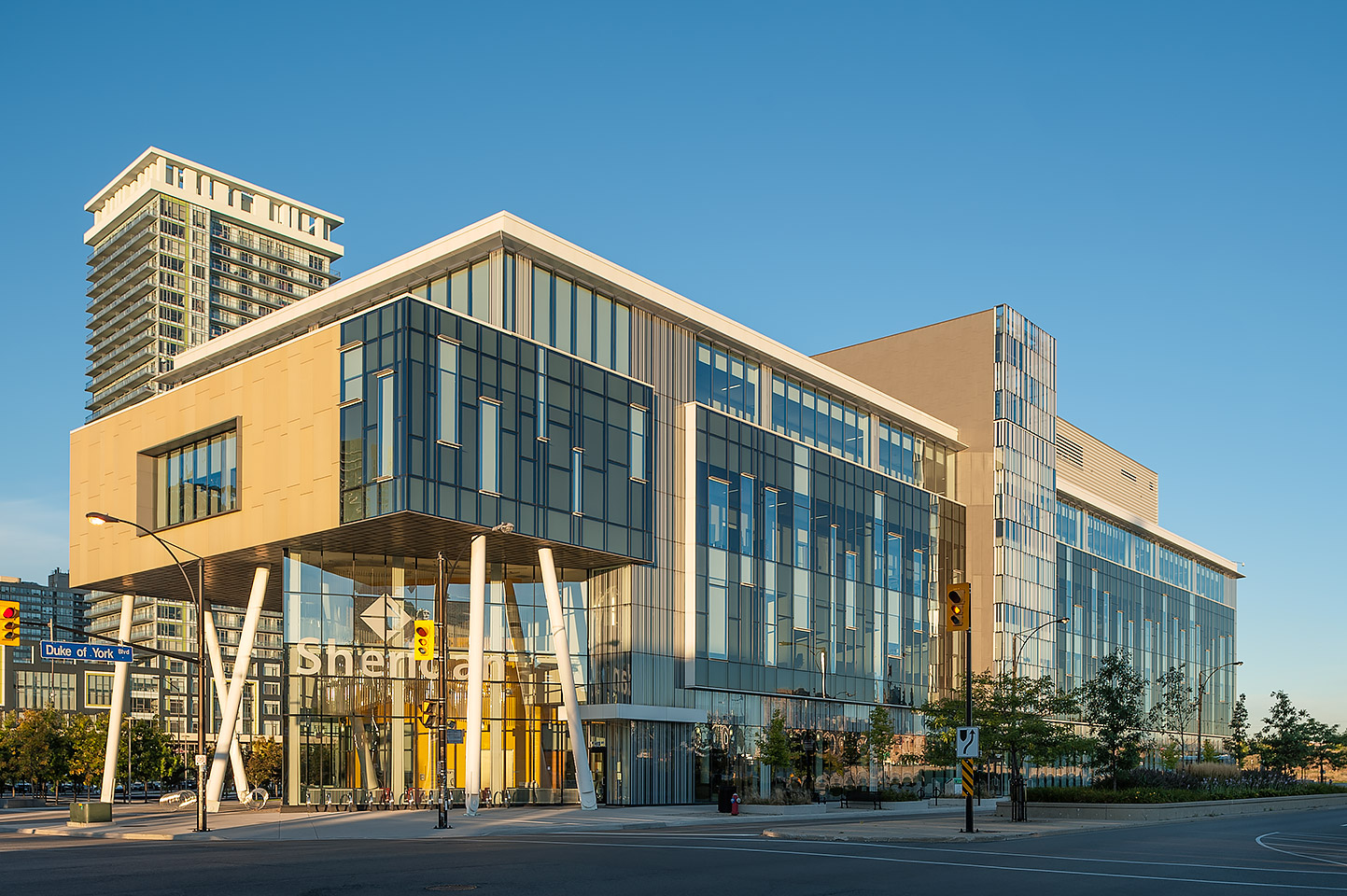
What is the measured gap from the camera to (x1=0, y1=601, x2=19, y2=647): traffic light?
36.2 m

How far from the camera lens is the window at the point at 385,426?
44625 mm

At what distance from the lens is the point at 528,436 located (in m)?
48.9

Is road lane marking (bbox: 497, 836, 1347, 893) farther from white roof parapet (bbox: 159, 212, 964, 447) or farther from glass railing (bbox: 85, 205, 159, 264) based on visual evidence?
glass railing (bbox: 85, 205, 159, 264)

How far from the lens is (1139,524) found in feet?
376

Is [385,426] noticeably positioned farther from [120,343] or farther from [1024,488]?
[120,343]

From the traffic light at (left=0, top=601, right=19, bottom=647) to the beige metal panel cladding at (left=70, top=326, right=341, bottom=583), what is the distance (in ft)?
37.5

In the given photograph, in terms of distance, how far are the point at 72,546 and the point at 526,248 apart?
27.3 m

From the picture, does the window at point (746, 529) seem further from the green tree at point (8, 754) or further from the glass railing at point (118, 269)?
the glass railing at point (118, 269)

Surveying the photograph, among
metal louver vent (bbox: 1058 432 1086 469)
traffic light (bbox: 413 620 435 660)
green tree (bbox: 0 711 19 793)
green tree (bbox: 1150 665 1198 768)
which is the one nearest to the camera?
traffic light (bbox: 413 620 435 660)

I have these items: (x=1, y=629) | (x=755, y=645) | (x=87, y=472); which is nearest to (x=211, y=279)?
(x=87, y=472)

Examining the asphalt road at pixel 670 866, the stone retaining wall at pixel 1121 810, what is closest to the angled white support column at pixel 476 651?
the asphalt road at pixel 670 866

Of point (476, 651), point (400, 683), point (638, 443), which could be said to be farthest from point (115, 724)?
→ point (638, 443)

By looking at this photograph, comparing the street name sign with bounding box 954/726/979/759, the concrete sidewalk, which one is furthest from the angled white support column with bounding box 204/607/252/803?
the street name sign with bounding box 954/726/979/759

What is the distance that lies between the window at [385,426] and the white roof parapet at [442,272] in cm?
874
